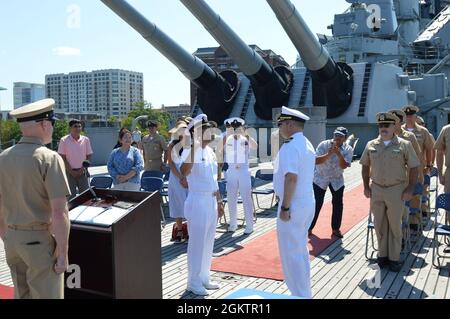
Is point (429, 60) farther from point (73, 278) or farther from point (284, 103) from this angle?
point (73, 278)

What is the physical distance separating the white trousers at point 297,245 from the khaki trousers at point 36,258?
6.06 feet

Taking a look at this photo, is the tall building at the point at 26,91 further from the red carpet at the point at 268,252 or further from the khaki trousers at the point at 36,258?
the khaki trousers at the point at 36,258

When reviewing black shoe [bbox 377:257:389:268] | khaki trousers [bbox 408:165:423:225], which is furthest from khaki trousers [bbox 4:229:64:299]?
khaki trousers [bbox 408:165:423:225]

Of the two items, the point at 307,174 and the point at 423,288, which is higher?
the point at 307,174

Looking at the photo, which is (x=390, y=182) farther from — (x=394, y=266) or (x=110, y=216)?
(x=110, y=216)

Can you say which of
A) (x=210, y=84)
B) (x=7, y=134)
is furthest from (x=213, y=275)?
(x=7, y=134)

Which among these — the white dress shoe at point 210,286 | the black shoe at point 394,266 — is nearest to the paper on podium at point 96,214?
the white dress shoe at point 210,286

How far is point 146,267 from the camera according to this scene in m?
3.58

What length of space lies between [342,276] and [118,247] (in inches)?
109

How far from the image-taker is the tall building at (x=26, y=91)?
8394 cm

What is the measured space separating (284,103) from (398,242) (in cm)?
1429

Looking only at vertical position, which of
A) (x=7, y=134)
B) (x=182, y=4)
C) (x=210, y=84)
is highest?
(x=182, y=4)

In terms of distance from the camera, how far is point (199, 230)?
180 inches
